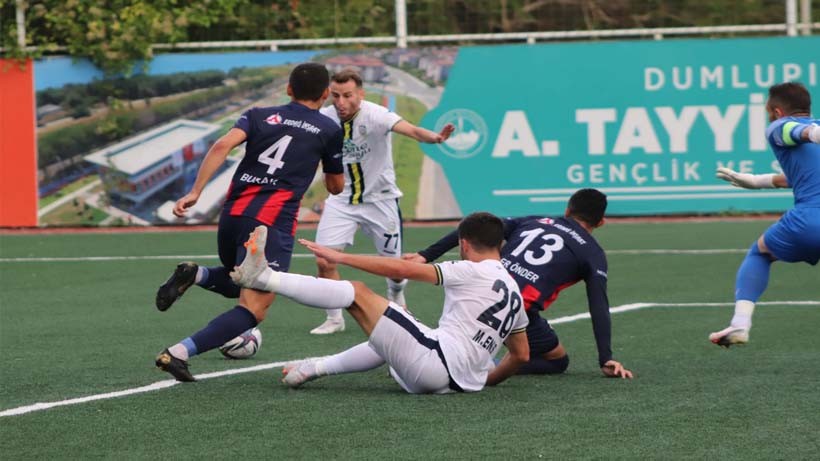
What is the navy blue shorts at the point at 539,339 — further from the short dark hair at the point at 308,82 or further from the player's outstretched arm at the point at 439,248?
the short dark hair at the point at 308,82

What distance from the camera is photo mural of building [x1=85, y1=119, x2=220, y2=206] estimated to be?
20141 millimetres

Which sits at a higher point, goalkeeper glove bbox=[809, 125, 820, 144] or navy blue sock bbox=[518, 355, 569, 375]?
goalkeeper glove bbox=[809, 125, 820, 144]

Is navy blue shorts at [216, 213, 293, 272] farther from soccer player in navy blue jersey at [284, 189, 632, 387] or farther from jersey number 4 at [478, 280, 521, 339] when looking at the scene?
jersey number 4 at [478, 280, 521, 339]

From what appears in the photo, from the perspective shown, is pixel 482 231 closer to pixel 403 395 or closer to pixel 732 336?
pixel 403 395

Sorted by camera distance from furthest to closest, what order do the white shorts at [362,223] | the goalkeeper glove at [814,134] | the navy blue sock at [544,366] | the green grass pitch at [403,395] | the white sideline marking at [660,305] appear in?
the white sideline marking at [660,305] < the white shorts at [362,223] < the navy blue sock at [544,366] < the goalkeeper glove at [814,134] < the green grass pitch at [403,395]

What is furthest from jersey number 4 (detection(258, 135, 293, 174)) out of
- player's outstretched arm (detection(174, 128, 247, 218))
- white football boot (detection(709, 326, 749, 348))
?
white football boot (detection(709, 326, 749, 348))

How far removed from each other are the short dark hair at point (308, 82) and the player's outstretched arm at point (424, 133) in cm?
160

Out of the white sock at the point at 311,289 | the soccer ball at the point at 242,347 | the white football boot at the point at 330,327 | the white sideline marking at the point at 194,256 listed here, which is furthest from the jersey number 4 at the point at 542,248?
the white sideline marking at the point at 194,256

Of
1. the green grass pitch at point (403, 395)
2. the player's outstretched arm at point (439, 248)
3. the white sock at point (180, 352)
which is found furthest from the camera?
the player's outstretched arm at point (439, 248)

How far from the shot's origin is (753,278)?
854 cm

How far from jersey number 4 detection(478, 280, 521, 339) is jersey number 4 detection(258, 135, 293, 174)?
63.0 inches

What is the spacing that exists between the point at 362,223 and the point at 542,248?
3.18 meters

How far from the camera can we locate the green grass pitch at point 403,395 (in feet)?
19.7

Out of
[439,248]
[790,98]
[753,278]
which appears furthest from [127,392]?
[790,98]
